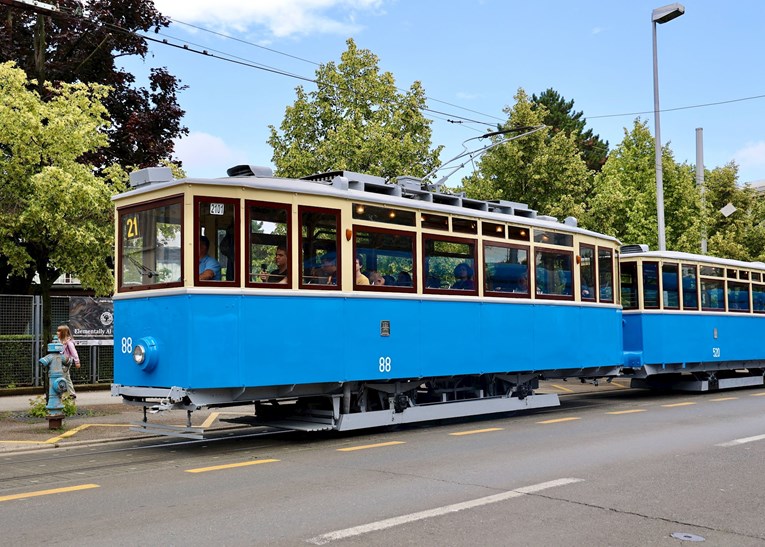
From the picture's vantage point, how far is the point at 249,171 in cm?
1144

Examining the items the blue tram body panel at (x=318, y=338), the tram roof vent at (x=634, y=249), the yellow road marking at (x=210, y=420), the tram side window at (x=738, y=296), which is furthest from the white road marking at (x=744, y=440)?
the tram side window at (x=738, y=296)

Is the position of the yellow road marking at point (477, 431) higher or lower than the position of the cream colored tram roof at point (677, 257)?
lower

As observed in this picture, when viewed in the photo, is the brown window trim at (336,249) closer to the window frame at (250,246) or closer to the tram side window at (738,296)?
the window frame at (250,246)

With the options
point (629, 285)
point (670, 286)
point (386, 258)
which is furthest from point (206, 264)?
point (670, 286)

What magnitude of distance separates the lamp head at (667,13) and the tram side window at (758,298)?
8.52 meters

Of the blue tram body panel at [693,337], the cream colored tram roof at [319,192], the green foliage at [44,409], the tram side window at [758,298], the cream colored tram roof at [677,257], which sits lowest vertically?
the green foliage at [44,409]

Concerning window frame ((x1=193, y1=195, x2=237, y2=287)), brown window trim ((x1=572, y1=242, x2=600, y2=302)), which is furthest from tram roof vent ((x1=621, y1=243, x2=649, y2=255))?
window frame ((x1=193, y1=195, x2=237, y2=287))

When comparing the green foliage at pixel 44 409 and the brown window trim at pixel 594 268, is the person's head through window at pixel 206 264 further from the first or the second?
the brown window trim at pixel 594 268

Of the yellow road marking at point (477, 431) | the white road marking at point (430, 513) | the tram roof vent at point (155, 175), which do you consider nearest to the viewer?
the white road marking at point (430, 513)

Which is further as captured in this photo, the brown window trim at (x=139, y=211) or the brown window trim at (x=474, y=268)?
the brown window trim at (x=474, y=268)

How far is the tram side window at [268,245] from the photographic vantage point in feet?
34.4

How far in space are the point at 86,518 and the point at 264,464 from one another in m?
2.91

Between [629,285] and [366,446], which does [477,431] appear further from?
[629,285]

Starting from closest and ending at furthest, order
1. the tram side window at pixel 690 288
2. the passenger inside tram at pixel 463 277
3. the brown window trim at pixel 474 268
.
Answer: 1. the brown window trim at pixel 474 268
2. the passenger inside tram at pixel 463 277
3. the tram side window at pixel 690 288
